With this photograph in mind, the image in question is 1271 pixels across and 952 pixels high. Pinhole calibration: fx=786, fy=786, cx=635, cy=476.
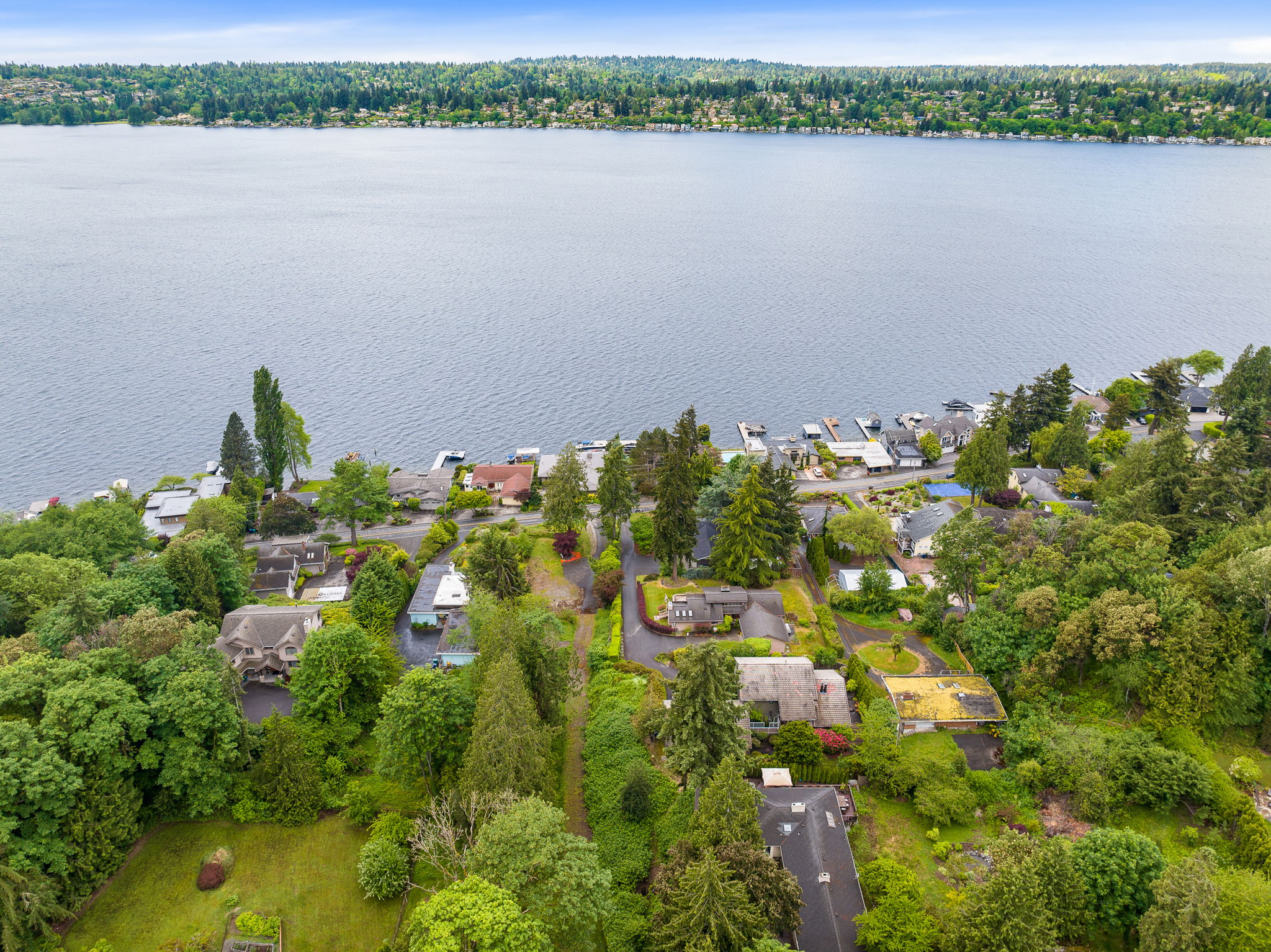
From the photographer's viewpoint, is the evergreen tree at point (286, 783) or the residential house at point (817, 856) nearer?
the residential house at point (817, 856)

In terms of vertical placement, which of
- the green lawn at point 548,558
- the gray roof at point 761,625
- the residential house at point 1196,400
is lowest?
the green lawn at point 548,558

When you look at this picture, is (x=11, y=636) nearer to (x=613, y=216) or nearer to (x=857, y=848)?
(x=857, y=848)

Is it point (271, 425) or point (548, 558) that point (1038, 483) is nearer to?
point (548, 558)

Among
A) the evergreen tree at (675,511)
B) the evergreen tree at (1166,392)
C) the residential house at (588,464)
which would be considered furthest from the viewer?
the evergreen tree at (1166,392)

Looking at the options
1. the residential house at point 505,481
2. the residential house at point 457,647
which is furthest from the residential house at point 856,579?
the residential house at point 505,481

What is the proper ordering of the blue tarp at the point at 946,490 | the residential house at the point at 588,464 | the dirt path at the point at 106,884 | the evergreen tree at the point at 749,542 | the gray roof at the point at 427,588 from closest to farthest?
the dirt path at the point at 106,884 → the gray roof at the point at 427,588 → the evergreen tree at the point at 749,542 → the blue tarp at the point at 946,490 → the residential house at the point at 588,464

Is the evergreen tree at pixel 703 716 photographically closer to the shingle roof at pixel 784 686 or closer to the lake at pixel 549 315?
the shingle roof at pixel 784 686
